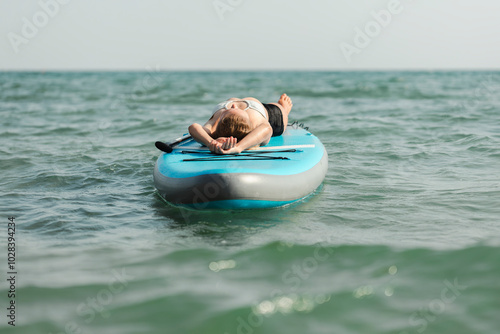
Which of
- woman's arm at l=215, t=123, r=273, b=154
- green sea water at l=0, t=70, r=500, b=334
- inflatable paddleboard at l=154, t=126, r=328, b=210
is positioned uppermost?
woman's arm at l=215, t=123, r=273, b=154

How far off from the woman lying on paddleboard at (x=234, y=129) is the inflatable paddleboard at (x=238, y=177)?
4.2 inches

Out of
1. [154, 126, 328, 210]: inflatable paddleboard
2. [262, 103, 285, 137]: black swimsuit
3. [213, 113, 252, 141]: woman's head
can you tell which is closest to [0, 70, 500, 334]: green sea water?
[154, 126, 328, 210]: inflatable paddleboard

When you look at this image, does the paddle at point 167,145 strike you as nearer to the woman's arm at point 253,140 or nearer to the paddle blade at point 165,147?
the paddle blade at point 165,147

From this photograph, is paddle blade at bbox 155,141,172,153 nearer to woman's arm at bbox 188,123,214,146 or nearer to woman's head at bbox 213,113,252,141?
woman's arm at bbox 188,123,214,146

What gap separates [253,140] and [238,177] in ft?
3.25

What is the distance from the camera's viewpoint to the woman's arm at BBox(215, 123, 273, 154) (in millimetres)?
4867

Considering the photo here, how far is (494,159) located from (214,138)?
13.9 ft

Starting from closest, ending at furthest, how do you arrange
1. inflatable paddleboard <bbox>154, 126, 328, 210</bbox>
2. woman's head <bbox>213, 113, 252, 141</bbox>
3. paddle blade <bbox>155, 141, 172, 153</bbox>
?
inflatable paddleboard <bbox>154, 126, 328, 210</bbox>
woman's head <bbox>213, 113, 252, 141</bbox>
paddle blade <bbox>155, 141, 172, 153</bbox>

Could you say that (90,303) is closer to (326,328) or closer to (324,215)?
(326,328)

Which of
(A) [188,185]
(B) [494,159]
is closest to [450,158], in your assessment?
(B) [494,159]

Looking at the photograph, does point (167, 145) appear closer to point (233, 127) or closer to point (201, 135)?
point (201, 135)

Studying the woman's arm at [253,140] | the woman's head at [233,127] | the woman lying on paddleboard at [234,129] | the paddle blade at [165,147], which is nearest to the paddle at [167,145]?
the paddle blade at [165,147]

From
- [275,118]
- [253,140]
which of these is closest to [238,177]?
[253,140]

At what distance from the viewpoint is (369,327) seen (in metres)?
2.74
